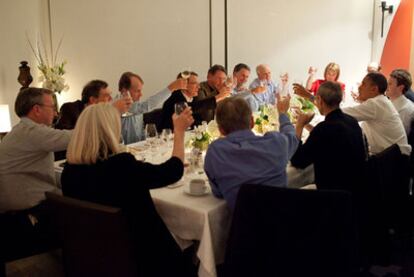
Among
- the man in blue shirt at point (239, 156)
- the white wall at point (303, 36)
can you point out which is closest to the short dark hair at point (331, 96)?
the man in blue shirt at point (239, 156)

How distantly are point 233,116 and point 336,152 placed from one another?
28.9 inches

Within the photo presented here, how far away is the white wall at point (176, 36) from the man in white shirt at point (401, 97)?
3074 mm

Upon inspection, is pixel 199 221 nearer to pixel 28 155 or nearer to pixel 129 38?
pixel 28 155

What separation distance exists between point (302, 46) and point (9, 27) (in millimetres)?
4389

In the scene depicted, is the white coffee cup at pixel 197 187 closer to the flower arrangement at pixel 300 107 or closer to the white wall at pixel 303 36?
the flower arrangement at pixel 300 107

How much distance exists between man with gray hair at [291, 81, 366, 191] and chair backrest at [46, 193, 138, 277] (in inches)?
49.5

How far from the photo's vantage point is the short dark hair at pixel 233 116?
2234 mm

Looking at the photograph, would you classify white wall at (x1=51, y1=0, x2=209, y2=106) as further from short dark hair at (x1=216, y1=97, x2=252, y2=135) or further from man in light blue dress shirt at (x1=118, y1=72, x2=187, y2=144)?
short dark hair at (x1=216, y1=97, x2=252, y2=135)

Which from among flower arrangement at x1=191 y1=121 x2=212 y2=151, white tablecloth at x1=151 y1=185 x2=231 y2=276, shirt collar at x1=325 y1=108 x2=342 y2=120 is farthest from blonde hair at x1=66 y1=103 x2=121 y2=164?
shirt collar at x1=325 y1=108 x2=342 y2=120

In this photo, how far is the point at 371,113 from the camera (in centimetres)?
347

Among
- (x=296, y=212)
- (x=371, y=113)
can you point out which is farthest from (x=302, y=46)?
(x=296, y=212)

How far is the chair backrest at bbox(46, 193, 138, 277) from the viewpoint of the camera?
182 cm

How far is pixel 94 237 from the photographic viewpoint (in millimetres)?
1910

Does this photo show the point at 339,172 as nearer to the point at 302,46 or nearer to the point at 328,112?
the point at 328,112
